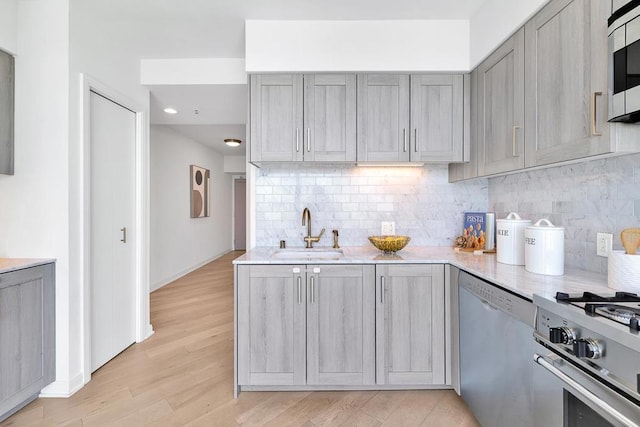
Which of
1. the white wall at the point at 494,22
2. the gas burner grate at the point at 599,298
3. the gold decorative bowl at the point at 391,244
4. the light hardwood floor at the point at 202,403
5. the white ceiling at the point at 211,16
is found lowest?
the light hardwood floor at the point at 202,403

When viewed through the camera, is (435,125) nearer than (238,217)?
Yes

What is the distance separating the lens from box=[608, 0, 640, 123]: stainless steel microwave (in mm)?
1099

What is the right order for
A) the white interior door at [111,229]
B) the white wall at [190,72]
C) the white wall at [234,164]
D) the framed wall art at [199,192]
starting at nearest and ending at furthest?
1. the white interior door at [111,229]
2. the white wall at [190,72]
3. the framed wall art at [199,192]
4. the white wall at [234,164]

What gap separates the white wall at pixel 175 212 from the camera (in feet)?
15.1

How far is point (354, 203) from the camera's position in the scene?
2686 millimetres

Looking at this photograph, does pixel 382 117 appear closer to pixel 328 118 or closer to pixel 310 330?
pixel 328 118

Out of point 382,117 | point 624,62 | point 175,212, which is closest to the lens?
point 624,62

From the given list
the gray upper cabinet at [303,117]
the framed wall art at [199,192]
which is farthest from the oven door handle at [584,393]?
the framed wall art at [199,192]

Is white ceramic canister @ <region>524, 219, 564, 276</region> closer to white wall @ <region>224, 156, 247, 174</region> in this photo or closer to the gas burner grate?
the gas burner grate

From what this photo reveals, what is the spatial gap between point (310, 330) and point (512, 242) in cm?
137

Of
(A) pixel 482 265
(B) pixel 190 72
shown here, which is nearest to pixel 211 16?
(B) pixel 190 72

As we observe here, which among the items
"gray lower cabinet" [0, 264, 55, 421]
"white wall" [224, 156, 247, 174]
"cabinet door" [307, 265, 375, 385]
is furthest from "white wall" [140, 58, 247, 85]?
"white wall" [224, 156, 247, 174]

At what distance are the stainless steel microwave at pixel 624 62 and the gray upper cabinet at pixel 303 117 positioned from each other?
4.67 feet

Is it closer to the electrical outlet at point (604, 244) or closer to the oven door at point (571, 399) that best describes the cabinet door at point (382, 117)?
the electrical outlet at point (604, 244)
